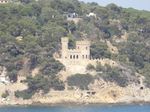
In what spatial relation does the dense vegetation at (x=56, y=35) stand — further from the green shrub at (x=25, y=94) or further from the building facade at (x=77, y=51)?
the building facade at (x=77, y=51)

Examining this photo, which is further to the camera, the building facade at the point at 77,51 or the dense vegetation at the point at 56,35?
the building facade at the point at 77,51

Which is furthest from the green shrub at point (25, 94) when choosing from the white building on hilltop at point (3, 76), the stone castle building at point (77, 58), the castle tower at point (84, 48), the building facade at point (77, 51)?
the castle tower at point (84, 48)

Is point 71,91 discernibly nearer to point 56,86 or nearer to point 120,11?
point 56,86

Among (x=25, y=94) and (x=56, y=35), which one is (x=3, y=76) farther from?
(x=56, y=35)

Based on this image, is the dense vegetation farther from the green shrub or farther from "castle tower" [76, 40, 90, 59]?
"castle tower" [76, 40, 90, 59]

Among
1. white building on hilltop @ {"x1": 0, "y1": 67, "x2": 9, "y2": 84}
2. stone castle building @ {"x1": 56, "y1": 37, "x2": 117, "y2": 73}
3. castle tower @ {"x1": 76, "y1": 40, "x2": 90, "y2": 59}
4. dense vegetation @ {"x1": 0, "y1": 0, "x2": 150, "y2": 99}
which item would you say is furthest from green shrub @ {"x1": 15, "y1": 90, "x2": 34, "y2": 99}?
castle tower @ {"x1": 76, "y1": 40, "x2": 90, "y2": 59}

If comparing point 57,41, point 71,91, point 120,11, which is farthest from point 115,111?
point 120,11

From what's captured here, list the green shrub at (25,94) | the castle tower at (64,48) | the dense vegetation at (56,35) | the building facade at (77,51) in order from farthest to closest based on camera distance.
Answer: the castle tower at (64,48)
the building facade at (77,51)
the dense vegetation at (56,35)
the green shrub at (25,94)
